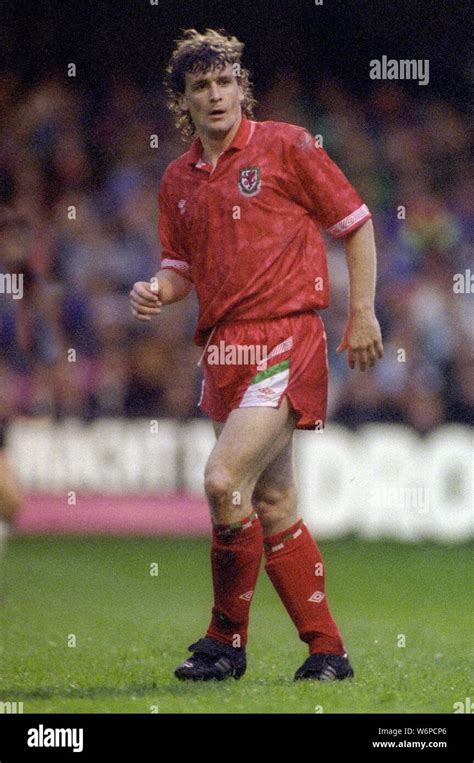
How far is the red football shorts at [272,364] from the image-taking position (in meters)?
4.34

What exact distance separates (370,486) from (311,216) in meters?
4.61

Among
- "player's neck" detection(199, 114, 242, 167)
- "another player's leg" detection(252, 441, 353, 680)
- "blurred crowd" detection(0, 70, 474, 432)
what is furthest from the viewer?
"blurred crowd" detection(0, 70, 474, 432)

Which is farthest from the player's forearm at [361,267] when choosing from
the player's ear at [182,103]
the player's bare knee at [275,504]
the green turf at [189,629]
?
the green turf at [189,629]

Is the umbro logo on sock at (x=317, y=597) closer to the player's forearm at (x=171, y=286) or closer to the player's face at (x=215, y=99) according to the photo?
the player's forearm at (x=171, y=286)

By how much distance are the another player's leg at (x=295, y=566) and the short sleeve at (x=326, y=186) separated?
76 centimetres

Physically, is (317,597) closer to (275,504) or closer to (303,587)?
(303,587)

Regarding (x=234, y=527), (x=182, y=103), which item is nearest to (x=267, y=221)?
(x=182, y=103)

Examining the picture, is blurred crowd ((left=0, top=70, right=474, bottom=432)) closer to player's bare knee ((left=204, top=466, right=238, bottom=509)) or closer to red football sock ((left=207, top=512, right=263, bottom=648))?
red football sock ((left=207, top=512, right=263, bottom=648))

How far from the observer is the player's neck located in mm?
4500

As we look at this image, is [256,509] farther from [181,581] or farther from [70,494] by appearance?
[70,494]

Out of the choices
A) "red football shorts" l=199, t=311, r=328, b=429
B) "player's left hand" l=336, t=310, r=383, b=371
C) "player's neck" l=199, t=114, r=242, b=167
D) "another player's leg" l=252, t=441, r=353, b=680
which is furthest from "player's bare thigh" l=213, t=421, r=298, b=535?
"player's neck" l=199, t=114, r=242, b=167

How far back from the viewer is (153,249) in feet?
32.3
